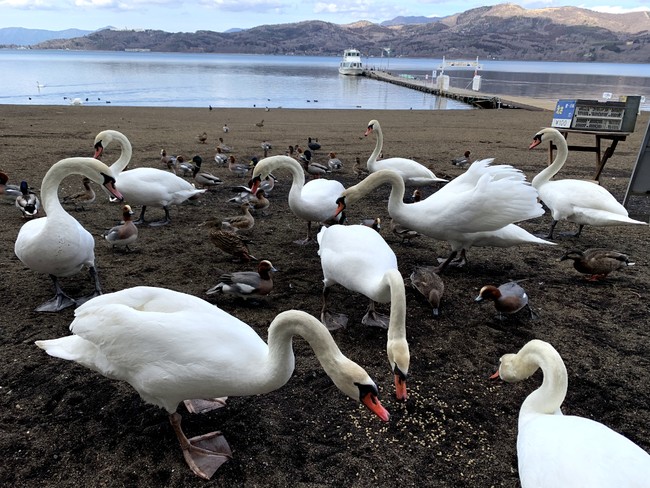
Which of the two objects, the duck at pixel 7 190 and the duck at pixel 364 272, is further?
the duck at pixel 7 190

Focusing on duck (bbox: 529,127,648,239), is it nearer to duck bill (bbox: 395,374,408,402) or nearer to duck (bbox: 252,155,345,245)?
duck (bbox: 252,155,345,245)

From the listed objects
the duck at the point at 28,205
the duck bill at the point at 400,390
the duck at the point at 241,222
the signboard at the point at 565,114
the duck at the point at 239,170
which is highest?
the signboard at the point at 565,114

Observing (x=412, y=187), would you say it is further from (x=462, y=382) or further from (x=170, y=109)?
(x=170, y=109)

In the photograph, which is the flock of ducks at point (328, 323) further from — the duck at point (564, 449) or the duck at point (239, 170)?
the duck at point (239, 170)

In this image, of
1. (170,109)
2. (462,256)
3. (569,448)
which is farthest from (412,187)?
(170,109)

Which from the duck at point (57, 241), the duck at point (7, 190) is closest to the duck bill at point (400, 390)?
the duck at point (57, 241)

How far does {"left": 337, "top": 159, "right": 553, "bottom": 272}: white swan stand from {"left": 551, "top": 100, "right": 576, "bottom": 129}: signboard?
6497 mm

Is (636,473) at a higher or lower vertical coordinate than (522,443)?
higher

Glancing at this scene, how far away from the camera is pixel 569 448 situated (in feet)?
8.48

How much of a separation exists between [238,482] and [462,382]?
7.33 ft

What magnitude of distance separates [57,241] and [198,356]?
2.85 meters

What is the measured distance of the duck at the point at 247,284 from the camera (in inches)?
218

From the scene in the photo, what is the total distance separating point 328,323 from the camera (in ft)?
17.1

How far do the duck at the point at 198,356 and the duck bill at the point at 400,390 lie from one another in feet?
1.61
